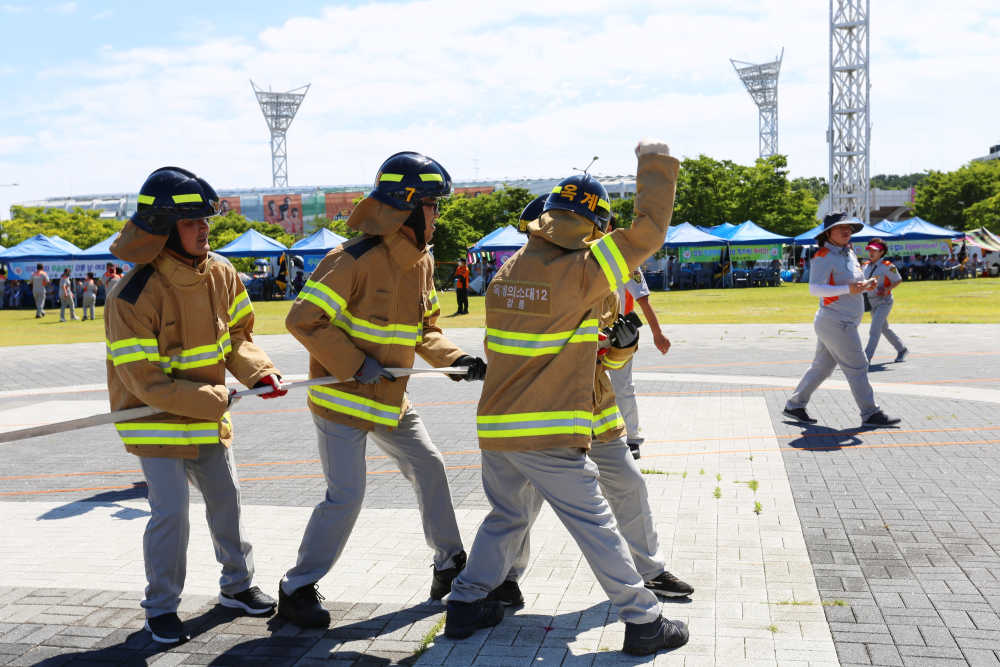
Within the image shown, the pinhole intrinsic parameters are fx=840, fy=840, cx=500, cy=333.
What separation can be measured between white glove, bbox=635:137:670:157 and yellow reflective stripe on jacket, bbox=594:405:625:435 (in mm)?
1118

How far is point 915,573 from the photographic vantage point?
414 cm

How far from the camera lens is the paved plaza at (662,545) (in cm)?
344

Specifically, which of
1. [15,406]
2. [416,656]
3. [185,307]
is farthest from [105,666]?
[15,406]

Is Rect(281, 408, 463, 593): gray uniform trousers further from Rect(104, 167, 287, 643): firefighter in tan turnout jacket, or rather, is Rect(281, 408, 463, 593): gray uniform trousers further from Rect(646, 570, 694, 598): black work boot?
Rect(646, 570, 694, 598): black work boot

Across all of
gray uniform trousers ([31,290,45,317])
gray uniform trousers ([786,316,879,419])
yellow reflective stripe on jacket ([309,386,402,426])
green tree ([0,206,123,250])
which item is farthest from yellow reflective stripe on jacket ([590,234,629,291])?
green tree ([0,206,123,250])

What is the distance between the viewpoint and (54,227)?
7444 cm

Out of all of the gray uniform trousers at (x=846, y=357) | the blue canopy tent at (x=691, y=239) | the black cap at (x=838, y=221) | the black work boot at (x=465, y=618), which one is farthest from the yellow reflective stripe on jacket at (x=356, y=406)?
the blue canopy tent at (x=691, y=239)

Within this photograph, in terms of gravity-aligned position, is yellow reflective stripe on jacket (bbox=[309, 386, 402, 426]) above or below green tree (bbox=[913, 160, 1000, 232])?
below

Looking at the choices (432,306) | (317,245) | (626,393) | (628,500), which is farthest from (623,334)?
(317,245)

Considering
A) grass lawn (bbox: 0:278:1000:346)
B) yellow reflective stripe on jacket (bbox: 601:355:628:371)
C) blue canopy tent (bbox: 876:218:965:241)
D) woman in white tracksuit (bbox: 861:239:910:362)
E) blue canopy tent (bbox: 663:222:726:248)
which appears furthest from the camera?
blue canopy tent (bbox: 876:218:965:241)

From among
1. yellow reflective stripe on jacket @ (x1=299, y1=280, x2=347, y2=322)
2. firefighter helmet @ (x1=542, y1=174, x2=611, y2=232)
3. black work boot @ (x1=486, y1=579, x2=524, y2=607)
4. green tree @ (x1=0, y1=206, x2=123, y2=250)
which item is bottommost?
black work boot @ (x1=486, y1=579, x2=524, y2=607)

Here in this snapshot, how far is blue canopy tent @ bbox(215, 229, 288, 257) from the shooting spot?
36188 millimetres

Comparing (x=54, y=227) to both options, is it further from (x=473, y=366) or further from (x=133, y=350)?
(x=473, y=366)

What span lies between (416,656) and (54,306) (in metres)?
40.9
